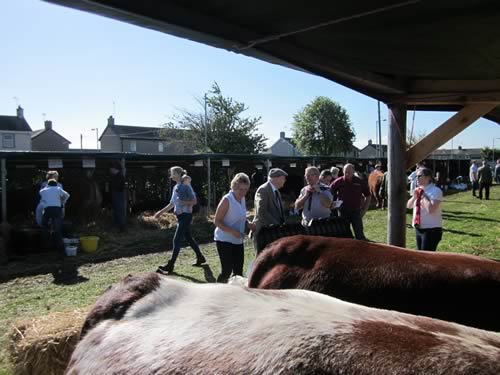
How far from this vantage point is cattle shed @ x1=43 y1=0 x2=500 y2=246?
95.5 inches

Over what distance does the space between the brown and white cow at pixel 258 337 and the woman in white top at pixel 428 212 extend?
4710 mm

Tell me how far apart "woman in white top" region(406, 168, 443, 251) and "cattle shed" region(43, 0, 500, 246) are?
1.31m

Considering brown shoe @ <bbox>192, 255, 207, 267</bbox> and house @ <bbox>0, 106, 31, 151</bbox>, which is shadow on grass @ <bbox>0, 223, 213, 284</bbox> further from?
house @ <bbox>0, 106, 31, 151</bbox>

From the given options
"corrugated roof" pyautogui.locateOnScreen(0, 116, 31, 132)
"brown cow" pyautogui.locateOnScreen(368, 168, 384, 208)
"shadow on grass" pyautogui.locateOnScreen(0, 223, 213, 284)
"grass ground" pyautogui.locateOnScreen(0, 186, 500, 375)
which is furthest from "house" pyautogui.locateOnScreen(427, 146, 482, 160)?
"corrugated roof" pyautogui.locateOnScreen(0, 116, 31, 132)

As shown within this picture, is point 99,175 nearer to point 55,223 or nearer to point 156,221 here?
point 156,221

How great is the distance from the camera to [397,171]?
5.47m

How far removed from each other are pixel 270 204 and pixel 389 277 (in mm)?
→ 2566

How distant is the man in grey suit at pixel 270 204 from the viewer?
5.76m

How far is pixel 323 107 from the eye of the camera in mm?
60219

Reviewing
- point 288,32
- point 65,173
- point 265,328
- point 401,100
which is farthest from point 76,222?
point 265,328

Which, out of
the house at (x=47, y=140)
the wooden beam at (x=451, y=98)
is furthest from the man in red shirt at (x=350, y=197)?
the house at (x=47, y=140)

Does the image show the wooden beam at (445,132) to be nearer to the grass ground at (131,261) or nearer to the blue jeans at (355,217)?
the blue jeans at (355,217)

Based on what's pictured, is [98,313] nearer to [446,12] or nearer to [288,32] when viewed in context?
[288,32]

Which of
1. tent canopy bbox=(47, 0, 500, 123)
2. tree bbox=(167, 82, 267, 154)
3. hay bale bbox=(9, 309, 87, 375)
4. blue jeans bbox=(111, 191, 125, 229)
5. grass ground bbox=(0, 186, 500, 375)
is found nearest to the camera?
tent canopy bbox=(47, 0, 500, 123)
